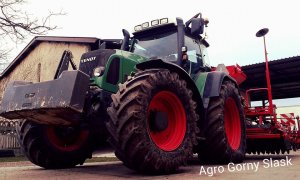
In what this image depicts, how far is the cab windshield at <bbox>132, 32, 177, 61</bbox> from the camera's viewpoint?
247 inches

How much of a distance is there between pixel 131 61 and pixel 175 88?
960 millimetres

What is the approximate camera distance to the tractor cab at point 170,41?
20.3ft

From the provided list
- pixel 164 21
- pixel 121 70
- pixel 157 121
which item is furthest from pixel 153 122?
pixel 164 21

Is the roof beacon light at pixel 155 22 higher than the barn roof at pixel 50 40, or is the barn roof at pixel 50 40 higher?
the barn roof at pixel 50 40

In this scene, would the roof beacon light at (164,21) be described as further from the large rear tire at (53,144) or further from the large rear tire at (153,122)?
the large rear tire at (53,144)

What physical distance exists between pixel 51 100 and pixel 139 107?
115 centimetres

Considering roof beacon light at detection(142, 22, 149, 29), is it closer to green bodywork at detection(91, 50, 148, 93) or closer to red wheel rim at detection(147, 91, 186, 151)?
green bodywork at detection(91, 50, 148, 93)

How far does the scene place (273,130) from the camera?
24.0 ft

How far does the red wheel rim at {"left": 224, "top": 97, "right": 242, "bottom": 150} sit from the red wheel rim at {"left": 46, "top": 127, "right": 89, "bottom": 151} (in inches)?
109

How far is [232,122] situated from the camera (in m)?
6.86

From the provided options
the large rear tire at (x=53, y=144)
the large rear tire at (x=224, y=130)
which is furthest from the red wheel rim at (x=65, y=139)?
the large rear tire at (x=224, y=130)

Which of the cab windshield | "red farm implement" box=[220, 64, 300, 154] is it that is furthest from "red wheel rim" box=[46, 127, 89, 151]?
"red farm implement" box=[220, 64, 300, 154]

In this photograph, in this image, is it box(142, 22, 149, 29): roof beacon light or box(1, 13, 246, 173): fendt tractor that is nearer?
box(1, 13, 246, 173): fendt tractor

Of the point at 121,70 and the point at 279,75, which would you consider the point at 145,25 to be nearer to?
the point at 121,70
